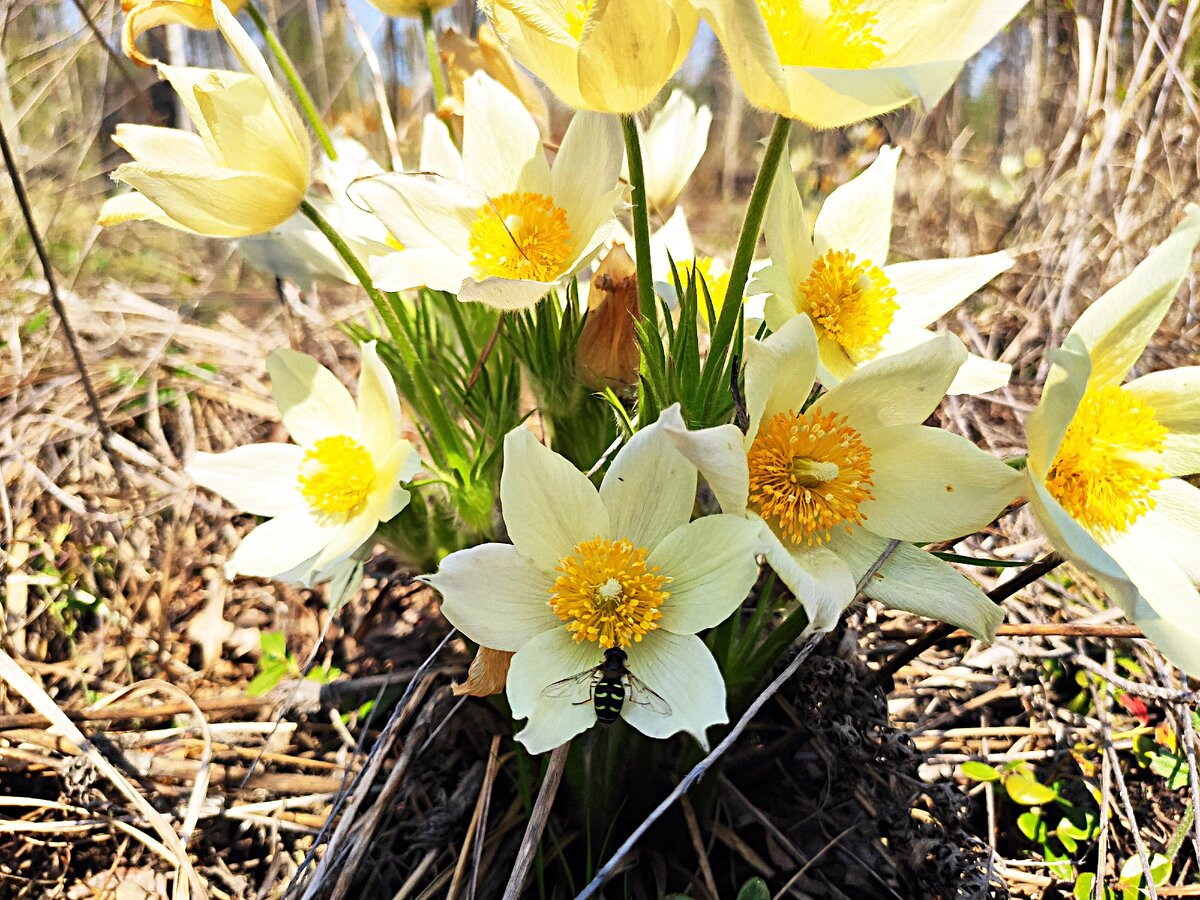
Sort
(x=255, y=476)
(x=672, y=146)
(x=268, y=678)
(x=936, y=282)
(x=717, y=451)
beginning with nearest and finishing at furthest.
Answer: (x=717, y=451), (x=936, y=282), (x=255, y=476), (x=672, y=146), (x=268, y=678)

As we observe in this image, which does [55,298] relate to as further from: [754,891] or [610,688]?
[754,891]

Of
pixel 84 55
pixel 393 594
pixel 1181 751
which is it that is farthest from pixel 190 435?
pixel 84 55

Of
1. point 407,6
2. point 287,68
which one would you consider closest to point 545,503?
point 287,68

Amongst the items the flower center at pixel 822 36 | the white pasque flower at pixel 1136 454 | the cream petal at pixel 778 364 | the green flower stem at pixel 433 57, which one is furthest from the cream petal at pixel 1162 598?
the green flower stem at pixel 433 57

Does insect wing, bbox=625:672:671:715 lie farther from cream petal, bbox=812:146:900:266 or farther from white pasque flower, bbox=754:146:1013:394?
cream petal, bbox=812:146:900:266

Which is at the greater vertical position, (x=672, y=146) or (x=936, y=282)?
(x=672, y=146)

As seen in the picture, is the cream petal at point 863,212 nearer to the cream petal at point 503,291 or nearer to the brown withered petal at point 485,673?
the cream petal at point 503,291

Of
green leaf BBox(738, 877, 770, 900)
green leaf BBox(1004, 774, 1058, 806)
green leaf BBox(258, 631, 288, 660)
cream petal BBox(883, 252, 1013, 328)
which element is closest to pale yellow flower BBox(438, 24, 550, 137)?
cream petal BBox(883, 252, 1013, 328)
